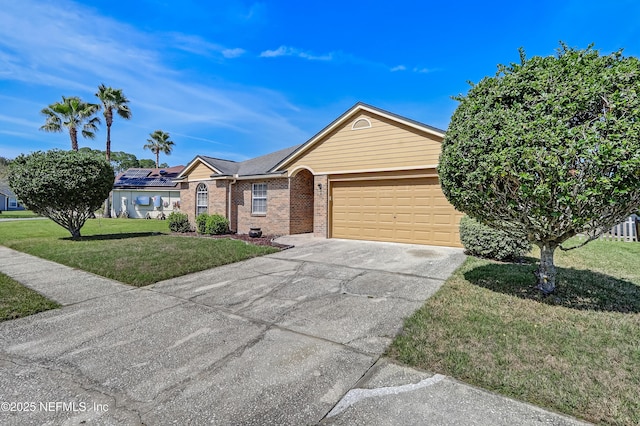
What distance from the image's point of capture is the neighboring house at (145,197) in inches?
1092

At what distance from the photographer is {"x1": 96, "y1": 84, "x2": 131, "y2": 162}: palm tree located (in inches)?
997

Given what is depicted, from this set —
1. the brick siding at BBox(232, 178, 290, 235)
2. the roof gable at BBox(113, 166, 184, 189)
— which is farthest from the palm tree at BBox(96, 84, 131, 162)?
the brick siding at BBox(232, 178, 290, 235)

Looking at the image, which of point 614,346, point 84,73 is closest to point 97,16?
point 84,73

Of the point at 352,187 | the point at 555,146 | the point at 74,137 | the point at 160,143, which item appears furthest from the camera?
the point at 160,143

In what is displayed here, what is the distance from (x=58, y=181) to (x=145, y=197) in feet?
59.5

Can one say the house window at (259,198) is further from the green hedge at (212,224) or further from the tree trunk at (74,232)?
the tree trunk at (74,232)

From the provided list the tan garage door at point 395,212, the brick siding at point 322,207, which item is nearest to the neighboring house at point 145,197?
the brick siding at point 322,207

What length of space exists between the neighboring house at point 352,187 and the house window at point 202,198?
7.8 inches

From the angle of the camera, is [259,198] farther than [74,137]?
No

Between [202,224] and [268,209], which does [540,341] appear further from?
[202,224]

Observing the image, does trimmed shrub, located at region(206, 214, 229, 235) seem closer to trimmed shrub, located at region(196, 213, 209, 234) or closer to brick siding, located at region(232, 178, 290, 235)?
trimmed shrub, located at region(196, 213, 209, 234)

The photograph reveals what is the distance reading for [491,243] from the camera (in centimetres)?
790

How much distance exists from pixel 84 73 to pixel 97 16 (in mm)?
4247

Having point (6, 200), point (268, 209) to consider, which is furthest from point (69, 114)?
point (6, 200)
